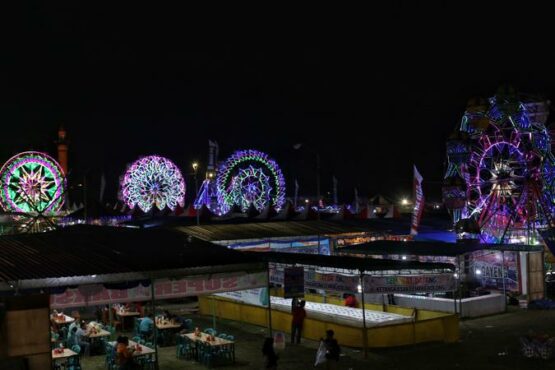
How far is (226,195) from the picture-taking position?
192 ft

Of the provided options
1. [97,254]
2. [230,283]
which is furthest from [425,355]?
[97,254]

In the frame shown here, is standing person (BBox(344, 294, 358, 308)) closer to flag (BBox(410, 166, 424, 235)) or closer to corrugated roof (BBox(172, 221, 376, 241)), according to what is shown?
corrugated roof (BBox(172, 221, 376, 241))

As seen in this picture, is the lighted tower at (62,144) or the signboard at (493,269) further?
the lighted tower at (62,144)

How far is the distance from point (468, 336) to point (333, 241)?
16620 mm

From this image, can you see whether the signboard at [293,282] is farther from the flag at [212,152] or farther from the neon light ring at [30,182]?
the flag at [212,152]

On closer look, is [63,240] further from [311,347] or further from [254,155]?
[254,155]

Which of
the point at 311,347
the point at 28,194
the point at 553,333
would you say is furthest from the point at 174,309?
the point at 28,194

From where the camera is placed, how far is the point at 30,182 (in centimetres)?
5306

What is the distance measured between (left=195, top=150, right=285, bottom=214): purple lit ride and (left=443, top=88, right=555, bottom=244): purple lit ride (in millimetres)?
23733

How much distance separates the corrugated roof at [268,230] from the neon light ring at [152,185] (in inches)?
842

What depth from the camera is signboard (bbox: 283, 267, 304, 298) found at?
17531 mm

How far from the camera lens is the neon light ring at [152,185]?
193ft

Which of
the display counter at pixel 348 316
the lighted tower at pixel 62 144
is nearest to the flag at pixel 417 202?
the display counter at pixel 348 316

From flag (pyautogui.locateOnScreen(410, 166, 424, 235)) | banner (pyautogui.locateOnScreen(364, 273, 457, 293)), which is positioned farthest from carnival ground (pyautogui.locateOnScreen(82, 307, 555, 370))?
flag (pyautogui.locateOnScreen(410, 166, 424, 235))
